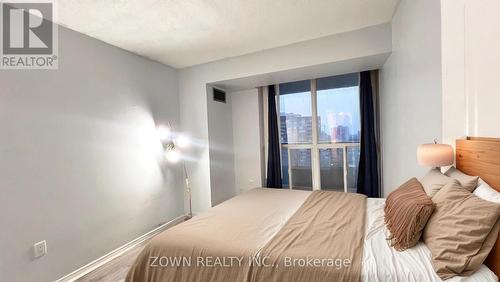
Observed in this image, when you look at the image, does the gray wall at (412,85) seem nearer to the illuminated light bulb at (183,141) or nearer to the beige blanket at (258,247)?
the beige blanket at (258,247)

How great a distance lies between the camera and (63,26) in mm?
2186

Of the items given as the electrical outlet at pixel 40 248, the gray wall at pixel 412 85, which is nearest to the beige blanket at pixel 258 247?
the gray wall at pixel 412 85

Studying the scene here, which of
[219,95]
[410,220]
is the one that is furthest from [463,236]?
[219,95]

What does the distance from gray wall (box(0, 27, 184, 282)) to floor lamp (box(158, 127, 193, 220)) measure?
138 millimetres

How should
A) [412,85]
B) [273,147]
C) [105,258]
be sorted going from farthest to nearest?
1. [273,147]
2. [105,258]
3. [412,85]

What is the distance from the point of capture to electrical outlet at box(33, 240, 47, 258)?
192cm

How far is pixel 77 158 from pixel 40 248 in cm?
83

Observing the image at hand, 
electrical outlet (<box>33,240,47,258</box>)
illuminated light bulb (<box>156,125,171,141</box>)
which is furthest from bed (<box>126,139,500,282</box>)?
illuminated light bulb (<box>156,125,171,141</box>)

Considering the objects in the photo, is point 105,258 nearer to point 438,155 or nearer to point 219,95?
point 219,95

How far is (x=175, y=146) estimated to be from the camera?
11.7ft

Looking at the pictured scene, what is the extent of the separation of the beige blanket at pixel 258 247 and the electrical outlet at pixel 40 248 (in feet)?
3.51

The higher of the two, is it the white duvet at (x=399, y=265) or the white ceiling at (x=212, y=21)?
the white ceiling at (x=212, y=21)

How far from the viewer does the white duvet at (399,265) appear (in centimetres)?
98

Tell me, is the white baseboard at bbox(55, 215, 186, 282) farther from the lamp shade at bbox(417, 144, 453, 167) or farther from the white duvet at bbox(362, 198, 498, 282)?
the lamp shade at bbox(417, 144, 453, 167)
